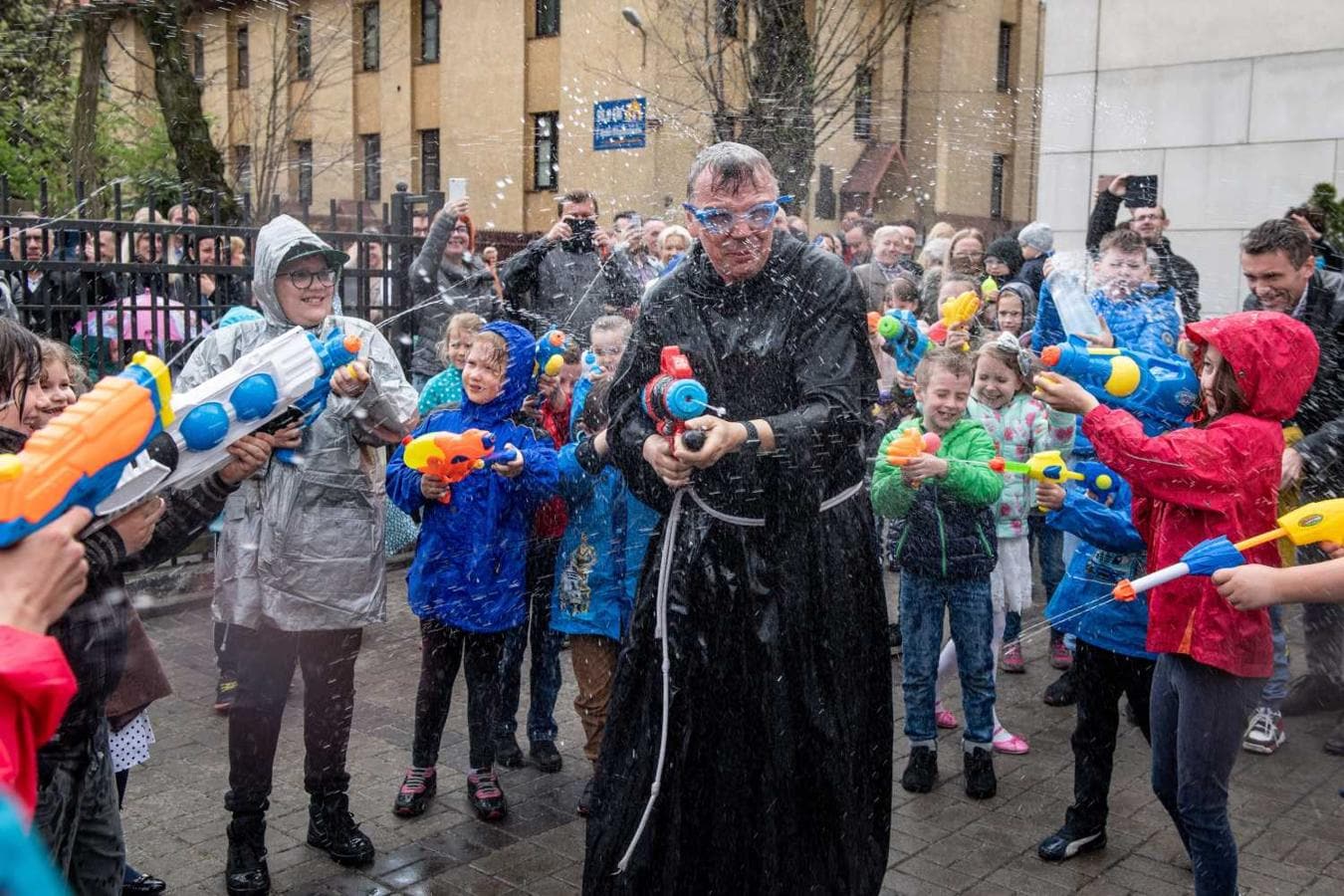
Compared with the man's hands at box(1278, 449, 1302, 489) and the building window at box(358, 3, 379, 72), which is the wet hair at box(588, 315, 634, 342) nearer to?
the man's hands at box(1278, 449, 1302, 489)

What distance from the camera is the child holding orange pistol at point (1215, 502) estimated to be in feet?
11.8

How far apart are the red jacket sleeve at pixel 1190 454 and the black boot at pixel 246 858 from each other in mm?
2975

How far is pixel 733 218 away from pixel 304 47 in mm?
16086

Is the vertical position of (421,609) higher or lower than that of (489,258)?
lower

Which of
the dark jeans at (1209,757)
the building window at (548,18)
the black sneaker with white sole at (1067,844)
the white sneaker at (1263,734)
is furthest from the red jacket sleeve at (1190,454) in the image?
the building window at (548,18)

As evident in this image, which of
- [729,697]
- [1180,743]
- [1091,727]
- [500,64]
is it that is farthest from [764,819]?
[500,64]

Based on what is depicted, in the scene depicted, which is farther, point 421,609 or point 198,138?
point 198,138

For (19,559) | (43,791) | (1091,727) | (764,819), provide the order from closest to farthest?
(19,559)
(43,791)
(764,819)
(1091,727)

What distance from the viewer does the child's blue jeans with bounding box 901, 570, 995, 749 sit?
5160 millimetres

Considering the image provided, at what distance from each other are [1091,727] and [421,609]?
2.50 meters

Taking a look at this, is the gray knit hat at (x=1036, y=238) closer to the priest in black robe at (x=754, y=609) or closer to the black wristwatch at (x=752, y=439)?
the priest in black robe at (x=754, y=609)

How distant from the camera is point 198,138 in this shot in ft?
38.9

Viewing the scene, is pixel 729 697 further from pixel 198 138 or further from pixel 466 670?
pixel 198 138

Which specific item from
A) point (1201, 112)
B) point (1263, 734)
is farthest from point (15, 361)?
point (1201, 112)
